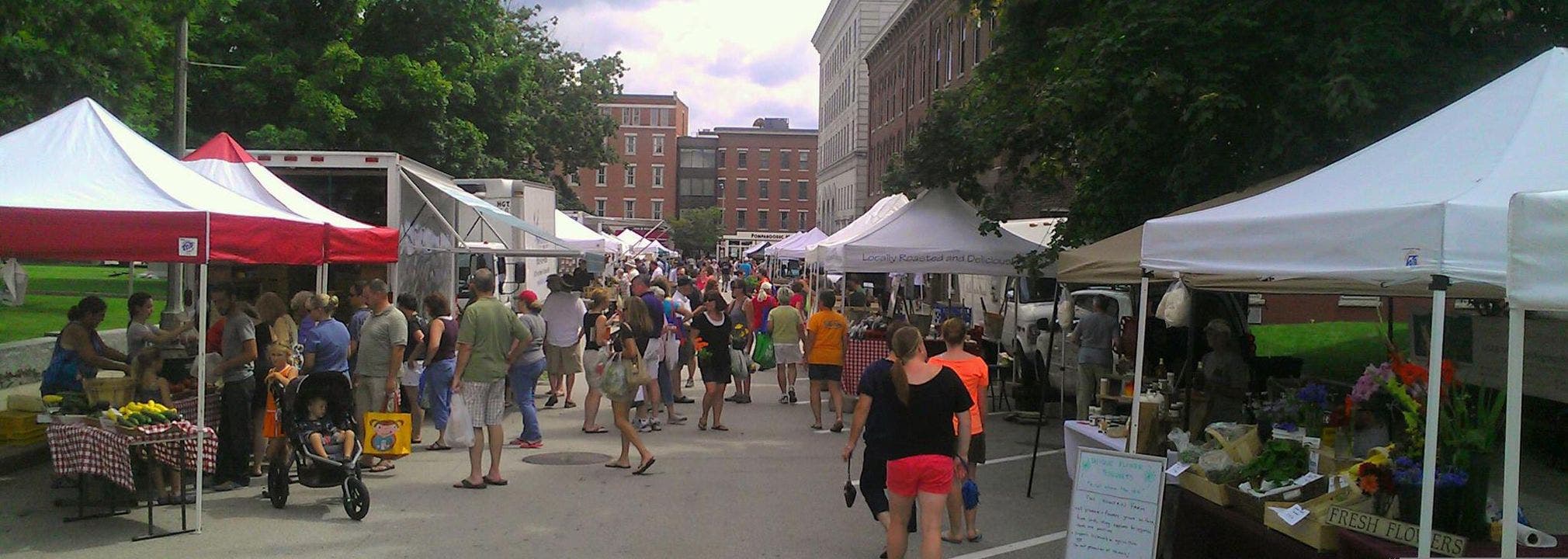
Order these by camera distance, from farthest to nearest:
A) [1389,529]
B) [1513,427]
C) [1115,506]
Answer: [1115,506] → [1389,529] → [1513,427]

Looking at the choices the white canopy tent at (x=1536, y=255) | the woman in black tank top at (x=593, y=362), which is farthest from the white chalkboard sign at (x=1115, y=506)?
the woman in black tank top at (x=593, y=362)

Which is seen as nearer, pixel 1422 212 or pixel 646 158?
pixel 1422 212

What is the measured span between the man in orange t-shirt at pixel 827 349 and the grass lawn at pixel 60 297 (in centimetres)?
1014

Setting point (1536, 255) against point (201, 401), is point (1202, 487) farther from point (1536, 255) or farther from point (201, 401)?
point (201, 401)

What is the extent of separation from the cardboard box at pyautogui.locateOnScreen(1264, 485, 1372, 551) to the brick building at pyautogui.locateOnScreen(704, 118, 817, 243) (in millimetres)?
103712


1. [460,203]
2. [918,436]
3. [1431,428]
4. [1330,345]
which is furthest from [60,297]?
[1431,428]

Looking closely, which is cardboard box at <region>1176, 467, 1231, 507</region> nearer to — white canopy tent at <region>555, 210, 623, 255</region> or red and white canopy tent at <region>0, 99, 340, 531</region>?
red and white canopy tent at <region>0, 99, 340, 531</region>

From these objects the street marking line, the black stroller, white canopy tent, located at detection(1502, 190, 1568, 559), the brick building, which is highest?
the brick building

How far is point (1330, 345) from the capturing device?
72.5 ft

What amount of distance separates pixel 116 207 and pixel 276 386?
1.86 metres

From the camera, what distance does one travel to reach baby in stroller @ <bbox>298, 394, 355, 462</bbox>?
28.3ft

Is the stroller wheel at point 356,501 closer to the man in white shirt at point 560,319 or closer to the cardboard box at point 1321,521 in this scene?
the man in white shirt at point 560,319

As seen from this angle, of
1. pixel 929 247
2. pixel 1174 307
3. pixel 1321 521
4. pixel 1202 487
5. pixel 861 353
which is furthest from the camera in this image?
pixel 1174 307

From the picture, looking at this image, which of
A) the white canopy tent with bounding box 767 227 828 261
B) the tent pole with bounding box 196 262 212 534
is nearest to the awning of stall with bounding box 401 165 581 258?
the tent pole with bounding box 196 262 212 534
